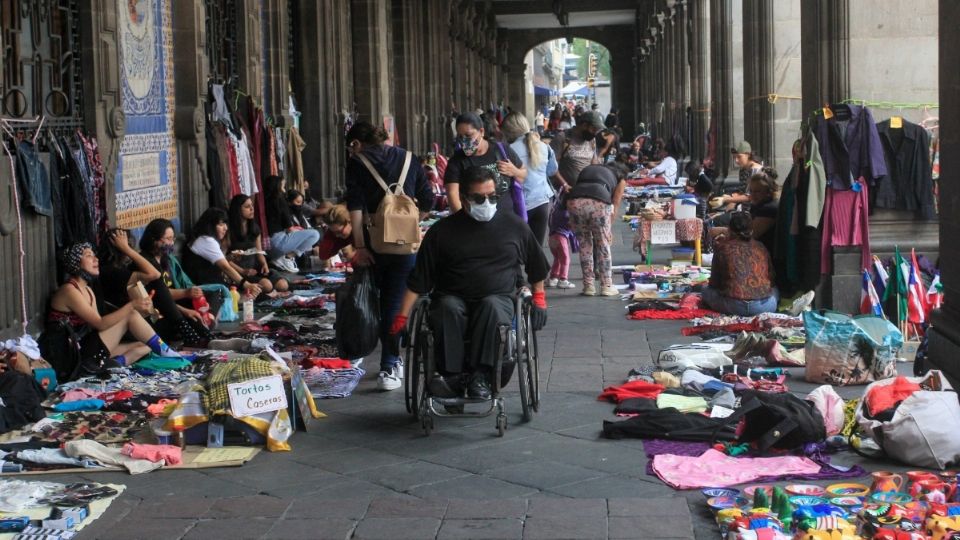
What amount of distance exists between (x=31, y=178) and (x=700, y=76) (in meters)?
18.9

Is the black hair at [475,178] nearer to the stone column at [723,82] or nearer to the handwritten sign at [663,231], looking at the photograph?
the handwritten sign at [663,231]

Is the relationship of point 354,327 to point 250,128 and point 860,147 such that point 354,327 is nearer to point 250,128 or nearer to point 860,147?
point 860,147

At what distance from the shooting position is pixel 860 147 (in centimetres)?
924

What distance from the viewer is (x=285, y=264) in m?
12.9

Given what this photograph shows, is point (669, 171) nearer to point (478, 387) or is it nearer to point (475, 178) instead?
point (475, 178)

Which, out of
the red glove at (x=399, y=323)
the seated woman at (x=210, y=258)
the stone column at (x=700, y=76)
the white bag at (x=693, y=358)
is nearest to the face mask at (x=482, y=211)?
the red glove at (x=399, y=323)

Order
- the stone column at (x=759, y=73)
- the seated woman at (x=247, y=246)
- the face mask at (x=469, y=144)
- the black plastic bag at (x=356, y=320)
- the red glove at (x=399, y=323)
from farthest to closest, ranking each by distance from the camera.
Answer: the stone column at (x=759, y=73) → the seated woman at (x=247, y=246) → the face mask at (x=469, y=144) → the black plastic bag at (x=356, y=320) → the red glove at (x=399, y=323)

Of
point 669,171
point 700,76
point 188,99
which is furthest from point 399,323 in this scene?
point 700,76

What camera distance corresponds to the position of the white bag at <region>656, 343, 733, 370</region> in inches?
303

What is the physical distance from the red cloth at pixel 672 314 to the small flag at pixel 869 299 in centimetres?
104

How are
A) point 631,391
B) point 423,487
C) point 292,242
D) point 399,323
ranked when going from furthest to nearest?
1. point 292,242
2. point 631,391
3. point 399,323
4. point 423,487

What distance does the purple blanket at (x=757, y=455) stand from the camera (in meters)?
5.45

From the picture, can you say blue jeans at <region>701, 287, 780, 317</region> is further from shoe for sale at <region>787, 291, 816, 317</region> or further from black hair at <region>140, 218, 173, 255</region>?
black hair at <region>140, 218, 173, 255</region>

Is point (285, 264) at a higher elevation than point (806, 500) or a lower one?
higher
